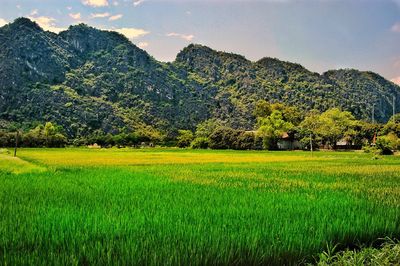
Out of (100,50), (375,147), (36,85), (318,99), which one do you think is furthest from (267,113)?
(100,50)

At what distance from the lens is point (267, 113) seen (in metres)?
100

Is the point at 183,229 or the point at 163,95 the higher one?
the point at 163,95

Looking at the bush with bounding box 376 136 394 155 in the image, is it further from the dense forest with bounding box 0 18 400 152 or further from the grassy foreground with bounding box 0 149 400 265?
the grassy foreground with bounding box 0 149 400 265

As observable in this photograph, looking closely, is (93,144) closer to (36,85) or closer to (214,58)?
(36,85)

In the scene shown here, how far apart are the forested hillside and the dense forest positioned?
1.15ft

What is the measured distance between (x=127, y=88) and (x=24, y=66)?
32377 mm

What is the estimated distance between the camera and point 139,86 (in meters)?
141

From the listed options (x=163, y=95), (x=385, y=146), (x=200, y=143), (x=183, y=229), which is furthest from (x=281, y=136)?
(x=163, y=95)

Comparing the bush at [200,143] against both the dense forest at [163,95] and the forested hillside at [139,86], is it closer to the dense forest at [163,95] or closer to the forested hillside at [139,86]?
the dense forest at [163,95]

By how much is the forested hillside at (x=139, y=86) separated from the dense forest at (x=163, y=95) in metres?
0.35

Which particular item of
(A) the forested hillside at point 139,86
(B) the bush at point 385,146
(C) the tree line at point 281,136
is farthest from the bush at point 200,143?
(B) the bush at point 385,146

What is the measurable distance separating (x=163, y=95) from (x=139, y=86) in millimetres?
8638

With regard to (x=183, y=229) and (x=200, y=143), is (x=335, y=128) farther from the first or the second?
(x=183, y=229)

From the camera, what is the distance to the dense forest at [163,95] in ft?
252
